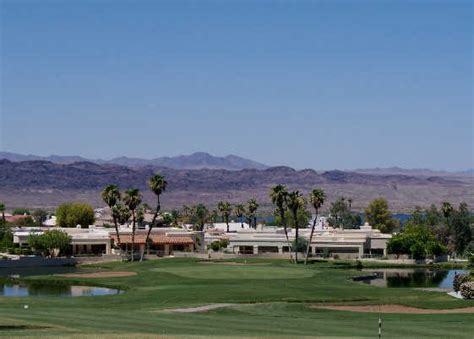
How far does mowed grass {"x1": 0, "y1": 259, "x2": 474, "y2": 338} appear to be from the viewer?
53.8m

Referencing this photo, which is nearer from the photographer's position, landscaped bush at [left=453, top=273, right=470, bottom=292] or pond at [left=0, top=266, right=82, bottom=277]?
landscaped bush at [left=453, top=273, right=470, bottom=292]

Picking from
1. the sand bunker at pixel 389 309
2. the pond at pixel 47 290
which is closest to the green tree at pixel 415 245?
the pond at pixel 47 290

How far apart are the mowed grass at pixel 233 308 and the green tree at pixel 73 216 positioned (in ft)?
251

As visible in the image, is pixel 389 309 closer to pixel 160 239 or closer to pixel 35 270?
pixel 35 270

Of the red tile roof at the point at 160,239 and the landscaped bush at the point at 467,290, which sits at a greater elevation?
the red tile roof at the point at 160,239

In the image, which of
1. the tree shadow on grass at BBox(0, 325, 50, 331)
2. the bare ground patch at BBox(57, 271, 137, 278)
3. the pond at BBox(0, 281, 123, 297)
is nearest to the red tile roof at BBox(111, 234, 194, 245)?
the bare ground patch at BBox(57, 271, 137, 278)

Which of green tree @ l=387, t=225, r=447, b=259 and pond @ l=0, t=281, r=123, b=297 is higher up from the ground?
green tree @ l=387, t=225, r=447, b=259

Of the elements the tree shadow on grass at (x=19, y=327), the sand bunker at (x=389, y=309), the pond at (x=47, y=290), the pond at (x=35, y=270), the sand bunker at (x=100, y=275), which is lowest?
the sand bunker at (x=389, y=309)

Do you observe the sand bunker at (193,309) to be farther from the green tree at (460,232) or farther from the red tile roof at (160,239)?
the green tree at (460,232)

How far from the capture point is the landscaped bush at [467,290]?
82.5 metres

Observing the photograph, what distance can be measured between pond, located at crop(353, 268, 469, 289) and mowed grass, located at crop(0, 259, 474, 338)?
10.7ft

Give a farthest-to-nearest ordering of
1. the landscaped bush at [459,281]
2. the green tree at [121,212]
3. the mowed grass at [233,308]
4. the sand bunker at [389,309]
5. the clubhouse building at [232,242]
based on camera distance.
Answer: the clubhouse building at [232,242], the green tree at [121,212], the landscaped bush at [459,281], the sand bunker at [389,309], the mowed grass at [233,308]

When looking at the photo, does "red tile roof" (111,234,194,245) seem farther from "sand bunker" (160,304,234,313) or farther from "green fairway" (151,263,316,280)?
"sand bunker" (160,304,234,313)

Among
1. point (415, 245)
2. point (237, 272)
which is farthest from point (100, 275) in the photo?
point (415, 245)
